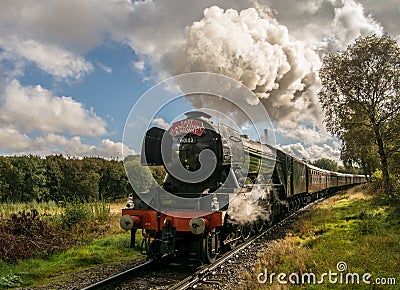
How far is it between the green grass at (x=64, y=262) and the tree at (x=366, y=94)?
50.8 feet

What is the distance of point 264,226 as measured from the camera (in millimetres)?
13188

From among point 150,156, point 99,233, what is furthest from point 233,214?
point 99,233

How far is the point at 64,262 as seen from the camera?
27.4 feet

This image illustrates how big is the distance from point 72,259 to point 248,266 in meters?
4.27

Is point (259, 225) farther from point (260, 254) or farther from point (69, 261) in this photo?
point (69, 261)

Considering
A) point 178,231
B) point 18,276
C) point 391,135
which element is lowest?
point 18,276

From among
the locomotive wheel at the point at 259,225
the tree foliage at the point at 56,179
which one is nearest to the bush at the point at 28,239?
the locomotive wheel at the point at 259,225

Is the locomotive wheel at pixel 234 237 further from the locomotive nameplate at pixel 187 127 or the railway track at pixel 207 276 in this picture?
the locomotive nameplate at pixel 187 127

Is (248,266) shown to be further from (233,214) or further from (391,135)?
(391,135)

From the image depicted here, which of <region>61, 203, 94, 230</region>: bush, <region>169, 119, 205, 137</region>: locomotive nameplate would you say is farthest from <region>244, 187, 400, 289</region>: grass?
<region>61, 203, 94, 230</region>: bush

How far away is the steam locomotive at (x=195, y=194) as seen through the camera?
7508mm

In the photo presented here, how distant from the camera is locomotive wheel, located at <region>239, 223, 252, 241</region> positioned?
10016mm

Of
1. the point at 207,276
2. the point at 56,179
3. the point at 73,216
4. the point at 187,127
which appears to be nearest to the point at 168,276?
the point at 207,276

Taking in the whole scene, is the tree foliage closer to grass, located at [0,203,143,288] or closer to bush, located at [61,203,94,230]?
bush, located at [61,203,94,230]
